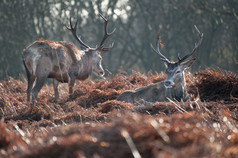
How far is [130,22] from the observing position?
2772cm

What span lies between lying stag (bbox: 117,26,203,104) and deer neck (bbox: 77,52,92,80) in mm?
2306

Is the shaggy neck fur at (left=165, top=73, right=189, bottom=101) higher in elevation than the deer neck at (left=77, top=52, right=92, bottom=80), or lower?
lower

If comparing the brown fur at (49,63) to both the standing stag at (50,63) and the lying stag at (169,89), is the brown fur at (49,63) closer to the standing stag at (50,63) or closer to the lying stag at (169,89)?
the standing stag at (50,63)

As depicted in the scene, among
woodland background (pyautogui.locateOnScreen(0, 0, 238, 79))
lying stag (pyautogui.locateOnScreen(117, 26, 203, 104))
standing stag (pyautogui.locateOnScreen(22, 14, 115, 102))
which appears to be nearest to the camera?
lying stag (pyautogui.locateOnScreen(117, 26, 203, 104))

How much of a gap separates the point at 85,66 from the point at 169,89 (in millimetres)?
3392

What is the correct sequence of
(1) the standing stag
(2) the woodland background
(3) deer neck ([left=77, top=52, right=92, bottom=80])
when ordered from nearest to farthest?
(1) the standing stag, (3) deer neck ([left=77, top=52, right=92, bottom=80]), (2) the woodland background

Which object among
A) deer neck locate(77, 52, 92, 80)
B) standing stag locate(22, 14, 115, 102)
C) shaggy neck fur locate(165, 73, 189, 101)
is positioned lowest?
shaggy neck fur locate(165, 73, 189, 101)

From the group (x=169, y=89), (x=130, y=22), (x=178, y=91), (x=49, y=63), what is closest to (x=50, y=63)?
(x=49, y=63)

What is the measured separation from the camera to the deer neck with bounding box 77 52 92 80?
10.6 m

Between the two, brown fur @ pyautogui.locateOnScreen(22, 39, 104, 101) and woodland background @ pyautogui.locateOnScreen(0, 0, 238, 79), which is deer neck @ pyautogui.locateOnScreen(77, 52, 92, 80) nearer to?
brown fur @ pyautogui.locateOnScreen(22, 39, 104, 101)

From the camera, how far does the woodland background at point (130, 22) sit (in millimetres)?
21742

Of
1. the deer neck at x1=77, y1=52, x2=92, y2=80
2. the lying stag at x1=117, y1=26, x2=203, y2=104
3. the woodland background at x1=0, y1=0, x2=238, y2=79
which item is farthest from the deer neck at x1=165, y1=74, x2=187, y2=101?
the woodland background at x1=0, y1=0, x2=238, y2=79

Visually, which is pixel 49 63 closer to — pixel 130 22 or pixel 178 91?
pixel 178 91

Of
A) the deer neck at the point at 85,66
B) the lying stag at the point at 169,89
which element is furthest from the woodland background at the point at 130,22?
the lying stag at the point at 169,89
